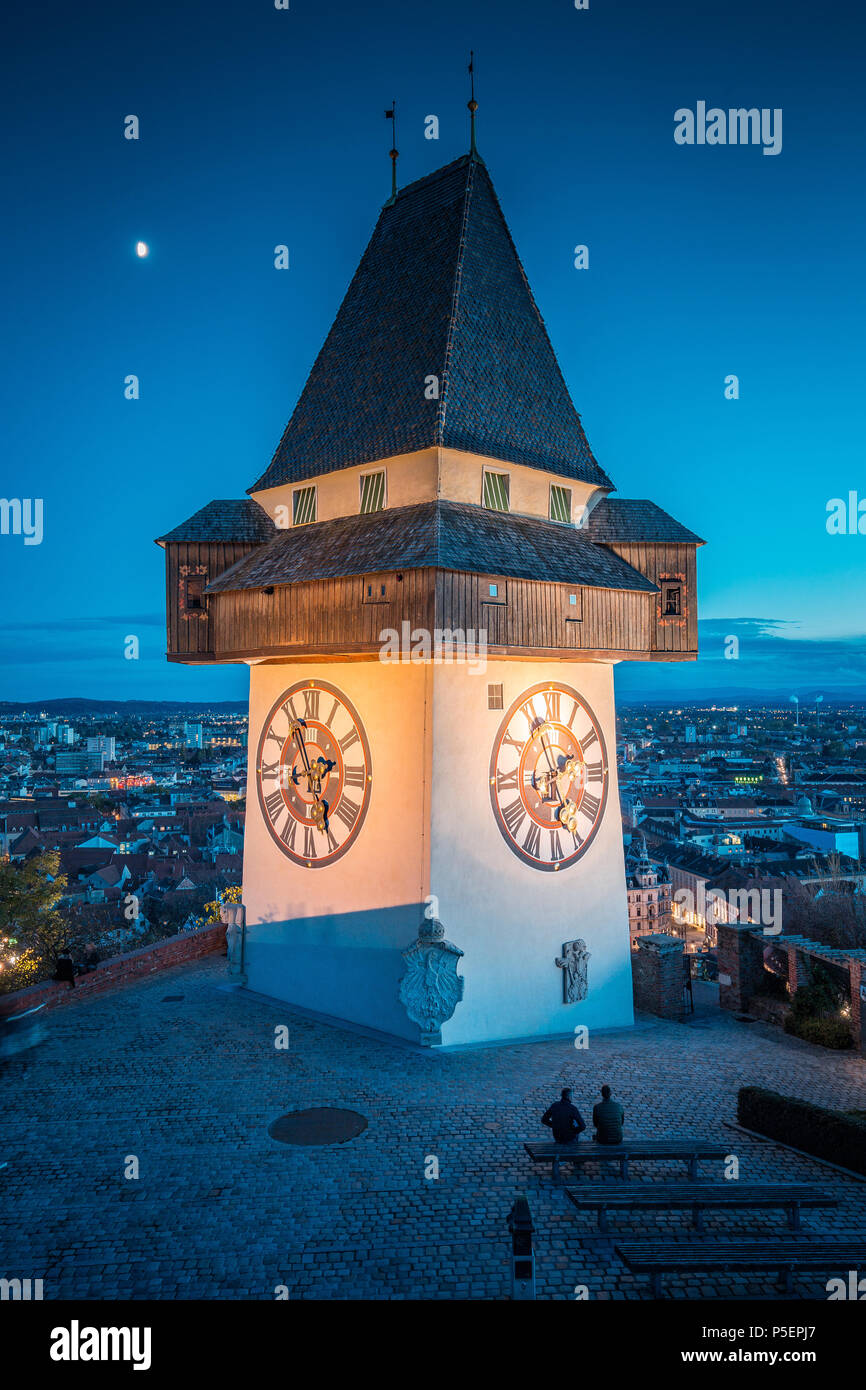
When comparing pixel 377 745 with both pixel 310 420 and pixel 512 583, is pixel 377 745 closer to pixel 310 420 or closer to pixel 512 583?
pixel 512 583

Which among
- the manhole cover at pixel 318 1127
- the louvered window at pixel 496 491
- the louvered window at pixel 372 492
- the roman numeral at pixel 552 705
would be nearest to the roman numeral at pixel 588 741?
the roman numeral at pixel 552 705

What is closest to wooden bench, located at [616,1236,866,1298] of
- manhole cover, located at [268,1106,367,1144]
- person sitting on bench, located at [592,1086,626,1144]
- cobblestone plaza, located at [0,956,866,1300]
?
cobblestone plaza, located at [0,956,866,1300]

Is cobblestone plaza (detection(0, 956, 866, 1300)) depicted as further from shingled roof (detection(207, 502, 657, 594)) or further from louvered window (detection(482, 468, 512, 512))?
louvered window (detection(482, 468, 512, 512))

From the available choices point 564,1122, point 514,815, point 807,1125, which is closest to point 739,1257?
point 564,1122

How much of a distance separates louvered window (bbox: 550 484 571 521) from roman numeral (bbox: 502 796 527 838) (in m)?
5.22

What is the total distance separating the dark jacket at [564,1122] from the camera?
10.1 m

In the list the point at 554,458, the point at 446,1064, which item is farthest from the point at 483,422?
the point at 446,1064

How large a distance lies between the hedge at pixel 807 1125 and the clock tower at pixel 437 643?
175 inches

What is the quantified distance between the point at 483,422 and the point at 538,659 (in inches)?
161

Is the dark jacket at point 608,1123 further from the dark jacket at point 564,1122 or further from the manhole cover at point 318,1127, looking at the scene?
the manhole cover at point 318,1127

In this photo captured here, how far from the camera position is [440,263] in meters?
17.0

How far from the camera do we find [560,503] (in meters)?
17.1

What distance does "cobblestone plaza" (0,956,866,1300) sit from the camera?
26.0ft

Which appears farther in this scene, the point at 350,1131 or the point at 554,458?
the point at 554,458
